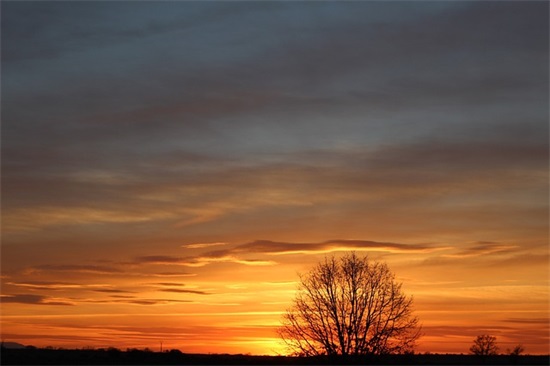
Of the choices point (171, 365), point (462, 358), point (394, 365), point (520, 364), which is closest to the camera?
point (171, 365)

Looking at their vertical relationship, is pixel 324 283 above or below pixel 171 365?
above

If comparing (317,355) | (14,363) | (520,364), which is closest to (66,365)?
(14,363)

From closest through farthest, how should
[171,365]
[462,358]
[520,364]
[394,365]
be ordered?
1. [171,365]
2. [394,365]
3. [520,364]
4. [462,358]

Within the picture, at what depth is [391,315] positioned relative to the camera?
257ft

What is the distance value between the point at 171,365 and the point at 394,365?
71.6 feet

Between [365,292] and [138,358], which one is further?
[365,292]

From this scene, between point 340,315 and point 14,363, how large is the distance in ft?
116

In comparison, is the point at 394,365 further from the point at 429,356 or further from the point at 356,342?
the point at 429,356

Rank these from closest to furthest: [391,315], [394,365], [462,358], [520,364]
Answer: [394,365] → [391,315] → [520,364] → [462,358]

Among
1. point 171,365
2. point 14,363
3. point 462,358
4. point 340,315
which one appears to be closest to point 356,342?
point 340,315

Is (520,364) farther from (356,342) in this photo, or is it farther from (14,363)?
(14,363)

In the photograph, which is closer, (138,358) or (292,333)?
(138,358)

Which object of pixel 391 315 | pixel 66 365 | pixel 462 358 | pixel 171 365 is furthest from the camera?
pixel 462 358

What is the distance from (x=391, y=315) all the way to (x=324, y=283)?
7.54 meters
